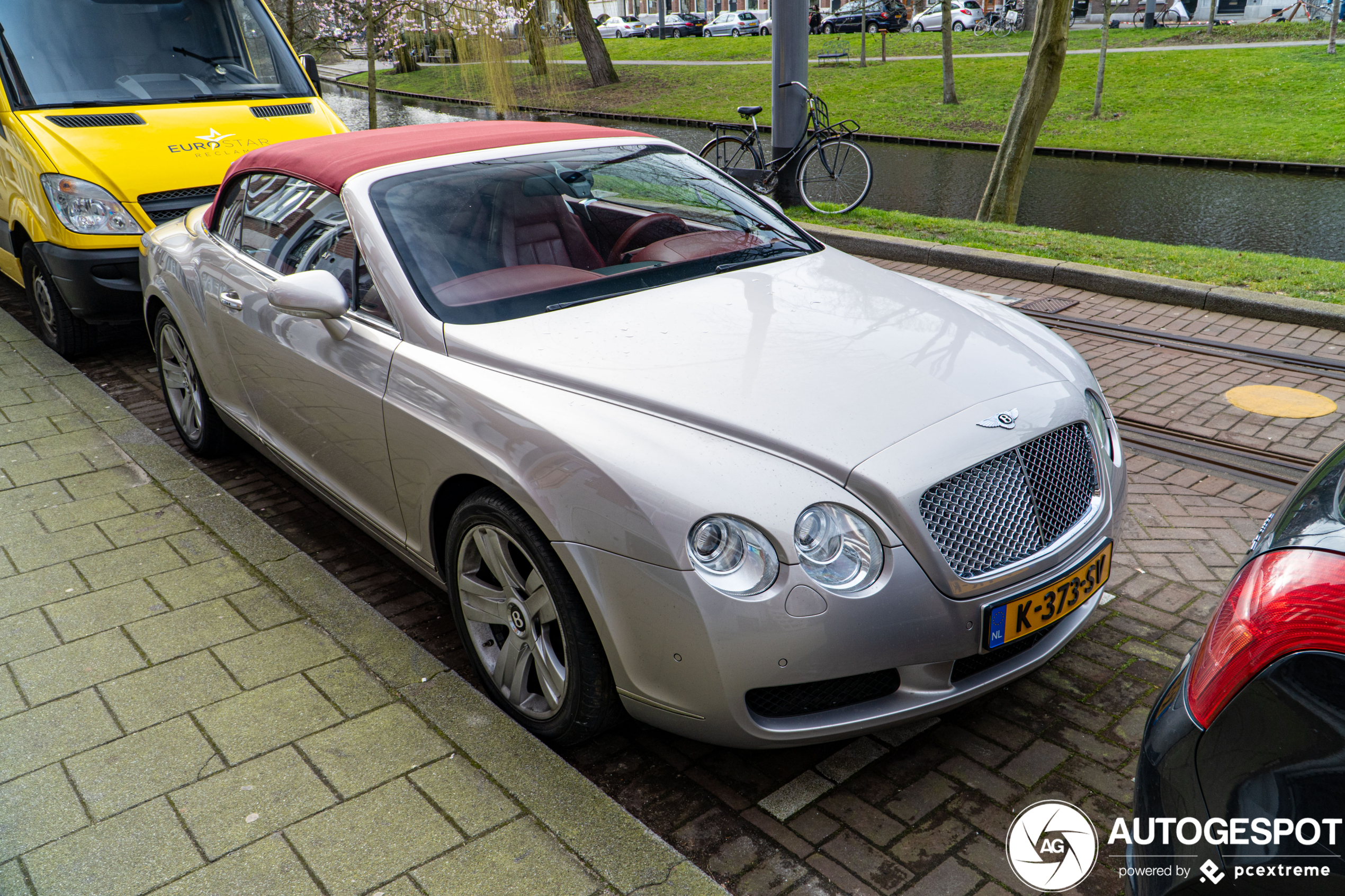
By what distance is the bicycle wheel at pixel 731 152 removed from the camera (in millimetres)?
11707

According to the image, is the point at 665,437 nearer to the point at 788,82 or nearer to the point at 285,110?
the point at 285,110

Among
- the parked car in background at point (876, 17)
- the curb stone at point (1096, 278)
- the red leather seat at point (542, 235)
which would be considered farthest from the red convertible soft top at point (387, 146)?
the parked car in background at point (876, 17)

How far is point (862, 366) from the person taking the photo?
9.11ft

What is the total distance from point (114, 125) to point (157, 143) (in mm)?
272

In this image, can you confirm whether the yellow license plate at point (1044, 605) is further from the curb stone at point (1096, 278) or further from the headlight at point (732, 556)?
the curb stone at point (1096, 278)

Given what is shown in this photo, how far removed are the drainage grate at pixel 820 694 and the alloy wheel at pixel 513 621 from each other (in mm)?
551

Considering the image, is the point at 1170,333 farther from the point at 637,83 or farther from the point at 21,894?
the point at 637,83

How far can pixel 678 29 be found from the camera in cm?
5828

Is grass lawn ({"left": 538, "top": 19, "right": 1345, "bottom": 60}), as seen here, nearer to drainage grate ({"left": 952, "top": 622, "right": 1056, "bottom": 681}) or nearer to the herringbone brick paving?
the herringbone brick paving

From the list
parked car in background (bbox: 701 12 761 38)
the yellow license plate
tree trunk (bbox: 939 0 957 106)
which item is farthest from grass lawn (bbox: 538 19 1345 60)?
the yellow license plate

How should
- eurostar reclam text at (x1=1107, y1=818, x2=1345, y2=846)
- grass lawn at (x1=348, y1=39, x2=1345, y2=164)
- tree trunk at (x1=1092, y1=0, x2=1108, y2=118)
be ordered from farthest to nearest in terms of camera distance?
1. tree trunk at (x1=1092, y1=0, x2=1108, y2=118)
2. grass lawn at (x1=348, y1=39, x2=1345, y2=164)
3. eurostar reclam text at (x1=1107, y1=818, x2=1345, y2=846)

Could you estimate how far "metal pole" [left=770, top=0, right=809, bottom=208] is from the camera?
404 inches

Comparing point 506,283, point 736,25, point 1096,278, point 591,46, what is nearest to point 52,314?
point 506,283

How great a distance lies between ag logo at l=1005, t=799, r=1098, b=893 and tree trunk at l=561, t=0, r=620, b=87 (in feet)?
105
